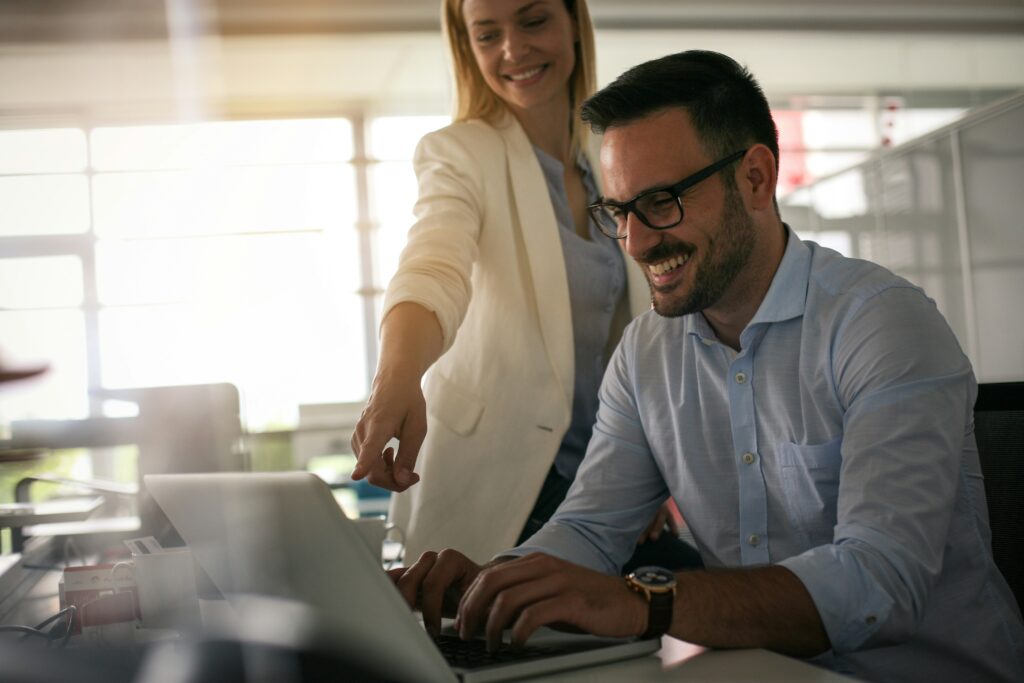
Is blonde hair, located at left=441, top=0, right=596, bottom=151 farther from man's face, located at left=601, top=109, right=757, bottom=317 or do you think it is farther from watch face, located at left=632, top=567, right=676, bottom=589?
watch face, located at left=632, top=567, right=676, bottom=589

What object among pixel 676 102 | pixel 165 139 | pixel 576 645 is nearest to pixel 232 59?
pixel 165 139

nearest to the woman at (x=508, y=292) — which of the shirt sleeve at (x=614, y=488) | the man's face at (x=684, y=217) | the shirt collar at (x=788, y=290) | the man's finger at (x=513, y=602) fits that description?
the shirt sleeve at (x=614, y=488)

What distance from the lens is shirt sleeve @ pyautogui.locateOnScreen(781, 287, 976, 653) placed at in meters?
0.91

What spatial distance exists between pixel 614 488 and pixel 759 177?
0.46 m

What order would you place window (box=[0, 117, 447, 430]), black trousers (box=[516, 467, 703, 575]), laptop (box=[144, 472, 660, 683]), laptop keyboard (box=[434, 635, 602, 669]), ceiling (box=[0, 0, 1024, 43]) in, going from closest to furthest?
laptop (box=[144, 472, 660, 683]) < laptop keyboard (box=[434, 635, 602, 669]) < black trousers (box=[516, 467, 703, 575]) < ceiling (box=[0, 0, 1024, 43]) < window (box=[0, 117, 447, 430])

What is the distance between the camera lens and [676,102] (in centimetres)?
123

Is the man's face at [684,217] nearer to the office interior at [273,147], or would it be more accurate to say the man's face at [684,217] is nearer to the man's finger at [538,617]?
the man's finger at [538,617]

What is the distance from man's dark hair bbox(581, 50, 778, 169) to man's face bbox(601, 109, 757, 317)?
0.6 inches

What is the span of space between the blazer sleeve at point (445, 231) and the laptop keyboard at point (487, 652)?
0.58 meters

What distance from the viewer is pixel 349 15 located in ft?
22.4

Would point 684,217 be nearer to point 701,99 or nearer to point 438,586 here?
point 701,99

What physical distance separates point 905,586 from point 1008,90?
28.3 ft

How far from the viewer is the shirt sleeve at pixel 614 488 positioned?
4.21ft

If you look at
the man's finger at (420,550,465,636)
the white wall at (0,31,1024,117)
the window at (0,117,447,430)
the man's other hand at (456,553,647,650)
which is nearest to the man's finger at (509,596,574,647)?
the man's other hand at (456,553,647,650)
